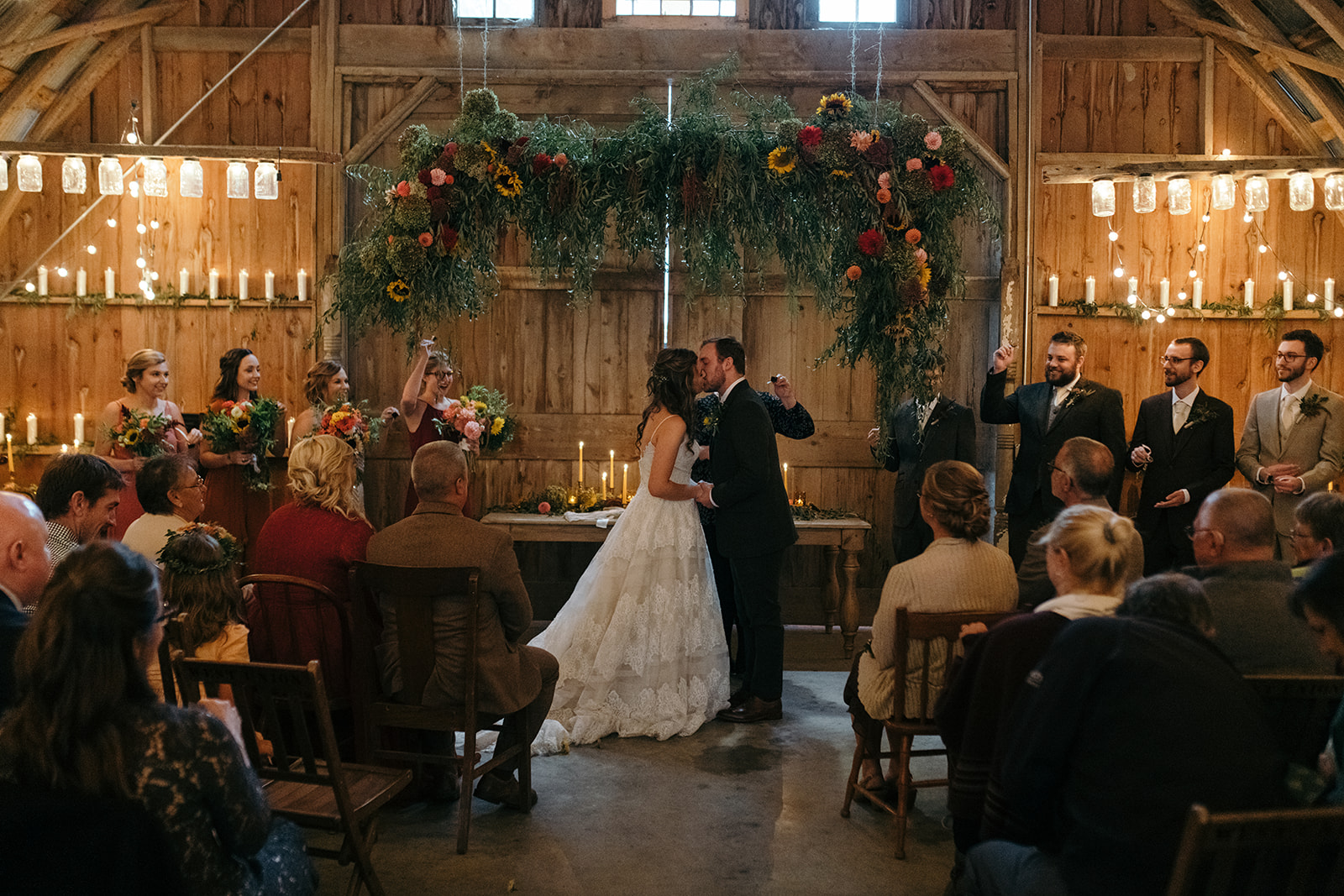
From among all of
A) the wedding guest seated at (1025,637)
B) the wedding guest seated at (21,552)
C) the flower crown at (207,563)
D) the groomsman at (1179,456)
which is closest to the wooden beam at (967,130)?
the groomsman at (1179,456)

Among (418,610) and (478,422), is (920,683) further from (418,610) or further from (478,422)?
(478,422)

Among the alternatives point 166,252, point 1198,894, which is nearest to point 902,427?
point 1198,894

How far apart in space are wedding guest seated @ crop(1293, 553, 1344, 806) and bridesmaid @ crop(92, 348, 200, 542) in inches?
206

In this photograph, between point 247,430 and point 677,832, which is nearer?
point 677,832

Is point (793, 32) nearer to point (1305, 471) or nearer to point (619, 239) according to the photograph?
point (619, 239)

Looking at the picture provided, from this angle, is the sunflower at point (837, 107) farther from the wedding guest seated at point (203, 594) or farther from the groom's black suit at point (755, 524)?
the wedding guest seated at point (203, 594)

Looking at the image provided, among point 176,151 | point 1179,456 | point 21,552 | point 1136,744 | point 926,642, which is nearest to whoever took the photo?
point 1136,744

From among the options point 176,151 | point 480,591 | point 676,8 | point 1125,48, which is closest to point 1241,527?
point 480,591

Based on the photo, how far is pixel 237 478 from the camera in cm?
610

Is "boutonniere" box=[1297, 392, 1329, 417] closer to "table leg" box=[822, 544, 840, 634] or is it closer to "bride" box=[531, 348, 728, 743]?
"table leg" box=[822, 544, 840, 634]

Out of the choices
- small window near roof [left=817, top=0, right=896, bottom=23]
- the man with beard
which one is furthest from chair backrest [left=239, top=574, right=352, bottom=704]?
small window near roof [left=817, top=0, right=896, bottom=23]

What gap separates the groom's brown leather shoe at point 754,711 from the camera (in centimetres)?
499

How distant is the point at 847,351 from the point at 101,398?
504cm

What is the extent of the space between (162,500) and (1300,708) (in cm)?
355
